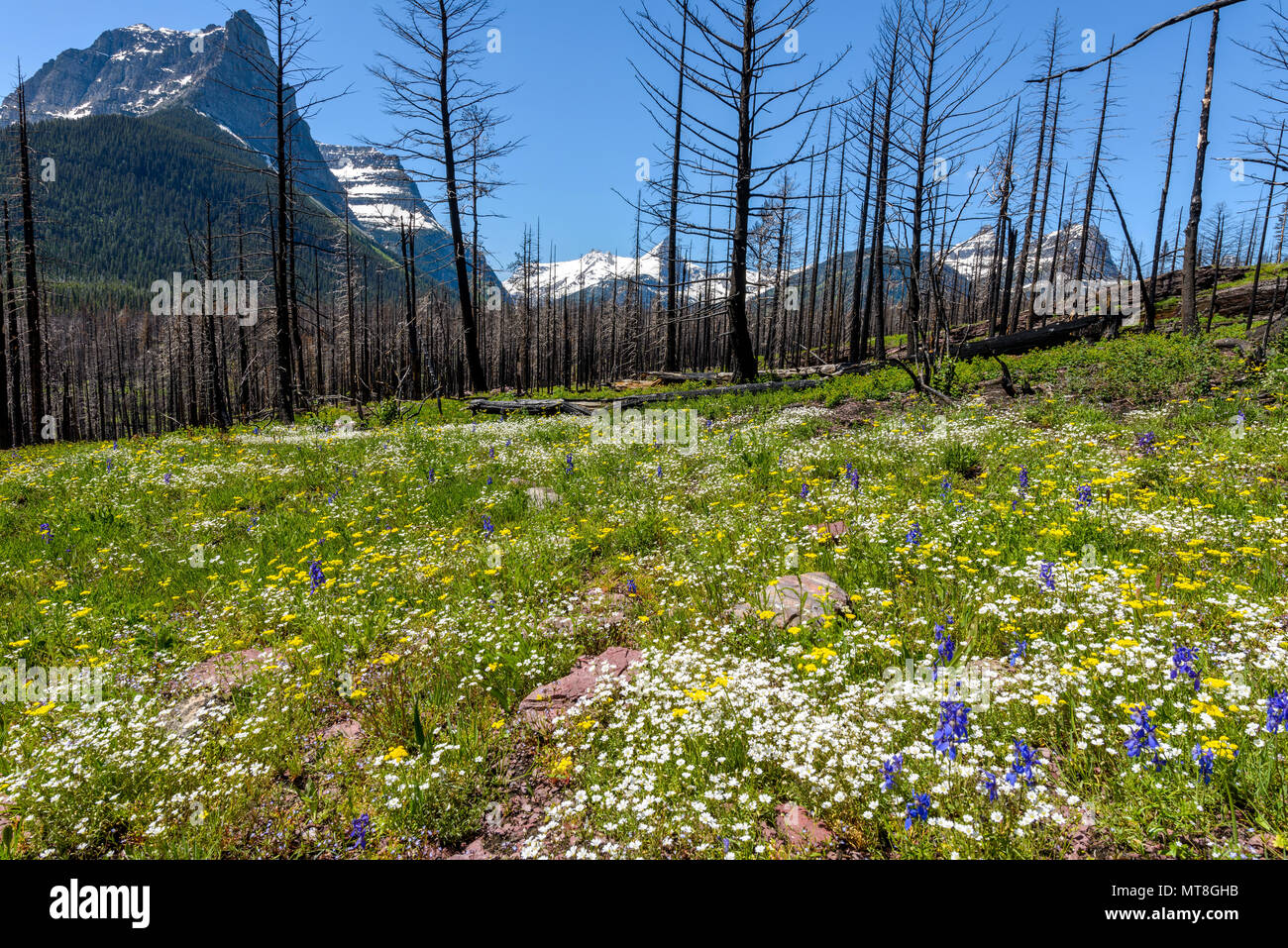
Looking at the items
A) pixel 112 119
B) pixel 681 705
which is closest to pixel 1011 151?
pixel 681 705

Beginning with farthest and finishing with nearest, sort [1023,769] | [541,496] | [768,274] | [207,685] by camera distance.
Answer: [768,274] → [541,496] → [207,685] → [1023,769]

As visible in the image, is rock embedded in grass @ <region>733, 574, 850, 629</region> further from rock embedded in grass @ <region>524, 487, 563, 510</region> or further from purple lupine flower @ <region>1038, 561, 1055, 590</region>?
rock embedded in grass @ <region>524, 487, 563, 510</region>

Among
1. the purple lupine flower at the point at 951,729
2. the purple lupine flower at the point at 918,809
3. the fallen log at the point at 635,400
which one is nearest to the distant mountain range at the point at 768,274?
the fallen log at the point at 635,400
